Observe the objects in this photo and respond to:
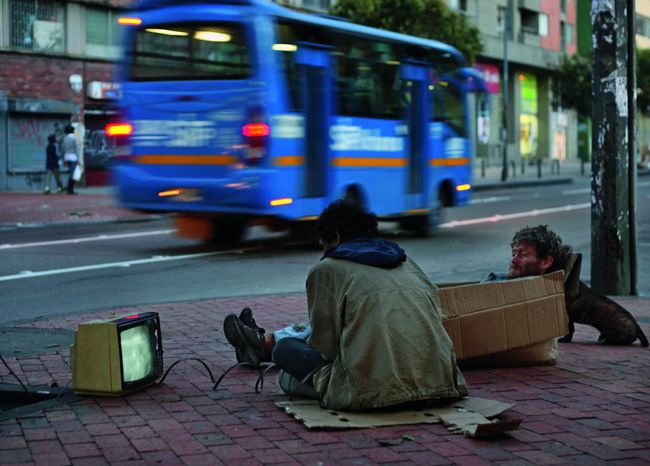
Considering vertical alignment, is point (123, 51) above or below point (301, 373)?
above

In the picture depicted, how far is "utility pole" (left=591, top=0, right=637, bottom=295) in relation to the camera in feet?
32.4

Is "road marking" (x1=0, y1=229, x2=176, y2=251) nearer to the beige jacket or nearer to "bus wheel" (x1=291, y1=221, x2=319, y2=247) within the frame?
"bus wheel" (x1=291, y1=221, x2=319, y2=247)

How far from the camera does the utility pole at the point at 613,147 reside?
9875mm

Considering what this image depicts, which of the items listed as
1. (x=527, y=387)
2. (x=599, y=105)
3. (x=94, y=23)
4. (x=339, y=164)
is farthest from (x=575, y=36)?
(x=527, y=387)

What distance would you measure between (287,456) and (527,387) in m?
1.98

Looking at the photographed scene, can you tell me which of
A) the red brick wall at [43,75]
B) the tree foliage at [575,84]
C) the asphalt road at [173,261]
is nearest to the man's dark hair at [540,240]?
the asphalt road at [173,261]

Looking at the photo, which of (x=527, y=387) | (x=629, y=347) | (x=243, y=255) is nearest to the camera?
(x=527, y=387)

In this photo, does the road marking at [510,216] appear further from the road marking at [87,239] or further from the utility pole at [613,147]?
the utility pole at [613,147]

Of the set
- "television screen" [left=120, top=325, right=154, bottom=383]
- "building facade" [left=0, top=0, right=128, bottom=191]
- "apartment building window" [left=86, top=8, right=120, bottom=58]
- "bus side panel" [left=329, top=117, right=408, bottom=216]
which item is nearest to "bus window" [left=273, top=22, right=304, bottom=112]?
"bus side panel" [left=329, top=117, right=408, bottom=216]

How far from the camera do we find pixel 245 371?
6367 mm

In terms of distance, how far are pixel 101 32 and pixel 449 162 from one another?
1730 centimetres

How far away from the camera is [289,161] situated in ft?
47.1

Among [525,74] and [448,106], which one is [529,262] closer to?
[448,106]

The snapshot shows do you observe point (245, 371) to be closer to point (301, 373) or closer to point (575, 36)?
point (301, 373)
